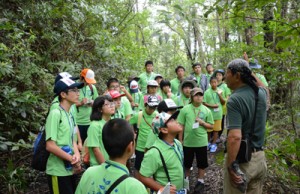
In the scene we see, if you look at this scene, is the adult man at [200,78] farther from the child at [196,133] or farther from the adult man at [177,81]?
the child at [196,133]

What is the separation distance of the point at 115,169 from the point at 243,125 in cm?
171

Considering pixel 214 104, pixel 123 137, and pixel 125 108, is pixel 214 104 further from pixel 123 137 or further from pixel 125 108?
pixel 123 137

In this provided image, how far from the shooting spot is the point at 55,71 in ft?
24.7

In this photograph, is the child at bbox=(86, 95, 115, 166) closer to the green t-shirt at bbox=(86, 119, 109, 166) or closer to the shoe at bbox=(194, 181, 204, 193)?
the green t-shirt at bbox=(86, 119, 109, 166)

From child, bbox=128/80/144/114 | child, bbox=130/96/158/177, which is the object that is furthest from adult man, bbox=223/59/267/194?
child, bbox=128/80/144/114

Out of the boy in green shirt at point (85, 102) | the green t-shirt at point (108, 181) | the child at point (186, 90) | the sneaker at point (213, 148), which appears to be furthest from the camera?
the sneaker at point (213, 148)

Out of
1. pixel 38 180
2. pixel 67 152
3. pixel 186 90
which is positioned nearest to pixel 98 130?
pixel 67 152

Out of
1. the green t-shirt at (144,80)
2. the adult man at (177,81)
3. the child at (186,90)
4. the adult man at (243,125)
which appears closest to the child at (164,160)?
the adult man at (243,125)

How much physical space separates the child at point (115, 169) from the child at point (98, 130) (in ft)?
5.55

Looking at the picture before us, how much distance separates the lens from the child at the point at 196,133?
17.0 feet

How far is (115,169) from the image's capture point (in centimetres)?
201

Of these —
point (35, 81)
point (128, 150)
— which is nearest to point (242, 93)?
point (128, 150)

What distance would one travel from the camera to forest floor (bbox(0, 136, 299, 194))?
460cm

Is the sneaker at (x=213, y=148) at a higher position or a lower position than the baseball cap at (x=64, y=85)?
lower
